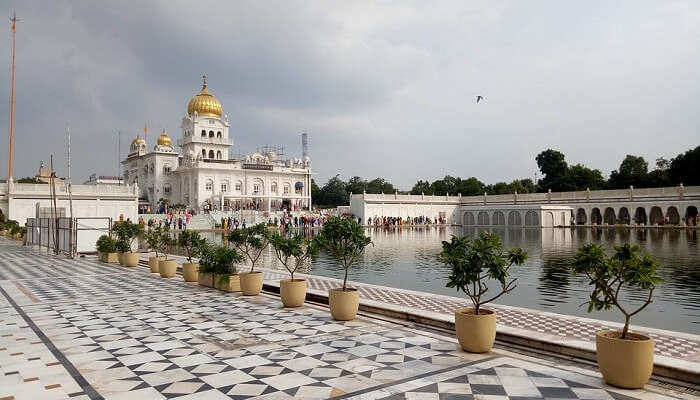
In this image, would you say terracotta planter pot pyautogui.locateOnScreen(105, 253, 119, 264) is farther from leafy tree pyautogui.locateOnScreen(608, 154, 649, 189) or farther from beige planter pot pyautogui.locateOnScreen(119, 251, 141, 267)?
leafy tree pyautogui.locateOnScreen(608, 154, 649, 189)

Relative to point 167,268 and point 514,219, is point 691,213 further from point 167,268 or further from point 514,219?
point 167,268

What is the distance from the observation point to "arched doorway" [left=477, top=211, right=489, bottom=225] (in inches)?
2270

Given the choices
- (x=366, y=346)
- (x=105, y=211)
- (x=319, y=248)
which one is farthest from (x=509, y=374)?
(x=105, y=211)

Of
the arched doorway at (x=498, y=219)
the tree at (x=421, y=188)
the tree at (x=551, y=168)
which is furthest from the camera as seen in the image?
the tree at (x=421, y=188)

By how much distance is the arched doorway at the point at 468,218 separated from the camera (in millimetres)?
60331

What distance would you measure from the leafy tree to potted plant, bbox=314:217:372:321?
5672 cm

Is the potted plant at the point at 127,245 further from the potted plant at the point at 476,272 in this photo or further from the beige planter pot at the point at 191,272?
the potted plant at the point at 476,272

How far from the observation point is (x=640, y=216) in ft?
165

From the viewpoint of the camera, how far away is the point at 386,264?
55.5 feet

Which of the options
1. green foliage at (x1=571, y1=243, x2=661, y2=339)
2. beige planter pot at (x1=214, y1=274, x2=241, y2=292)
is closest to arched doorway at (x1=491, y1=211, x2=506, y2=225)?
beige planter pot at (x1=214, y1=274, x2=241, y2=292)

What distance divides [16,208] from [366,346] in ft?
137

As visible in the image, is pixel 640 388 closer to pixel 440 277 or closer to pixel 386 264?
pixel 440 277

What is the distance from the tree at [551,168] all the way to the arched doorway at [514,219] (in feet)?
53.0

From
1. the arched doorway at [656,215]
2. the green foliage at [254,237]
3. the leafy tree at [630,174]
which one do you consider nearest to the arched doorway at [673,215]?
the arched doorway at [656,215]
